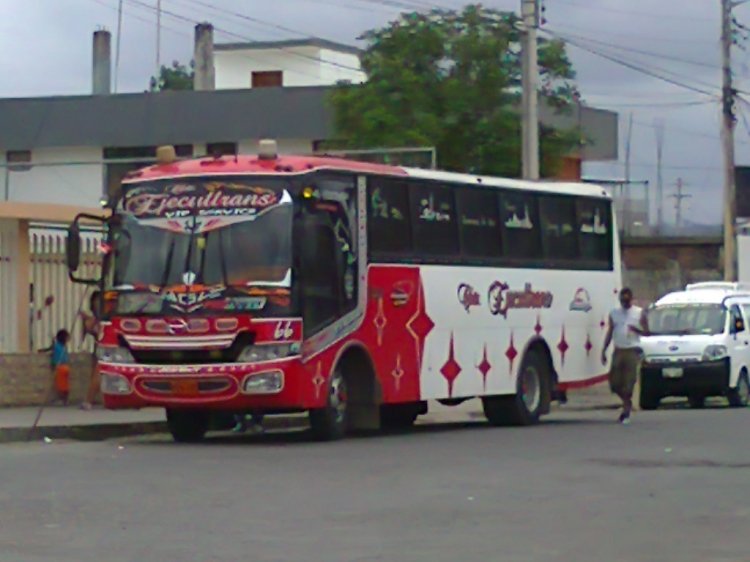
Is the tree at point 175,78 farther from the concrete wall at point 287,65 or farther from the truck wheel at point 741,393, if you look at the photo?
the truck wheel at point 741,393

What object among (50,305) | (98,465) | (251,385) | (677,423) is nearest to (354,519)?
(98,465)

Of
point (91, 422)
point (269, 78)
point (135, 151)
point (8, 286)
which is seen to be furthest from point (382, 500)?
point (269, 78)

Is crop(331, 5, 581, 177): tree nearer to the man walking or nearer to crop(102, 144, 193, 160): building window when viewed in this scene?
crop(102, 144, 193, 160): building window

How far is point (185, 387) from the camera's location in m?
19.2

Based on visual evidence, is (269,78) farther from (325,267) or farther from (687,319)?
(325,267)

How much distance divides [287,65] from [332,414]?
136 ft

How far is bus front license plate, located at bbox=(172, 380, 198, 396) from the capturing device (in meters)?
19.2

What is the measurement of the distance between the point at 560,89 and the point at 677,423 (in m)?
16.3

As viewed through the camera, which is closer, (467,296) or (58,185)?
(467,296)

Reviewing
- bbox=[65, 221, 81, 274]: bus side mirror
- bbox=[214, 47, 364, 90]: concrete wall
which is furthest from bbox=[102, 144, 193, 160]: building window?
bbox=[65, 221, 81, 274]: bus side mirror

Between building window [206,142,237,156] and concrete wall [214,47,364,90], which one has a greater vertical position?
concrete wall [214,47,364,90]

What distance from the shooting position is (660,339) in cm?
3158

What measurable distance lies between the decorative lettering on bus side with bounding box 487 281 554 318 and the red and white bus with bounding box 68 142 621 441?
4 centimetres

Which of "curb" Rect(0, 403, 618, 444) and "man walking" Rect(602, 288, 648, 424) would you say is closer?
"curb" Rect(0, 403, 618, 444)
